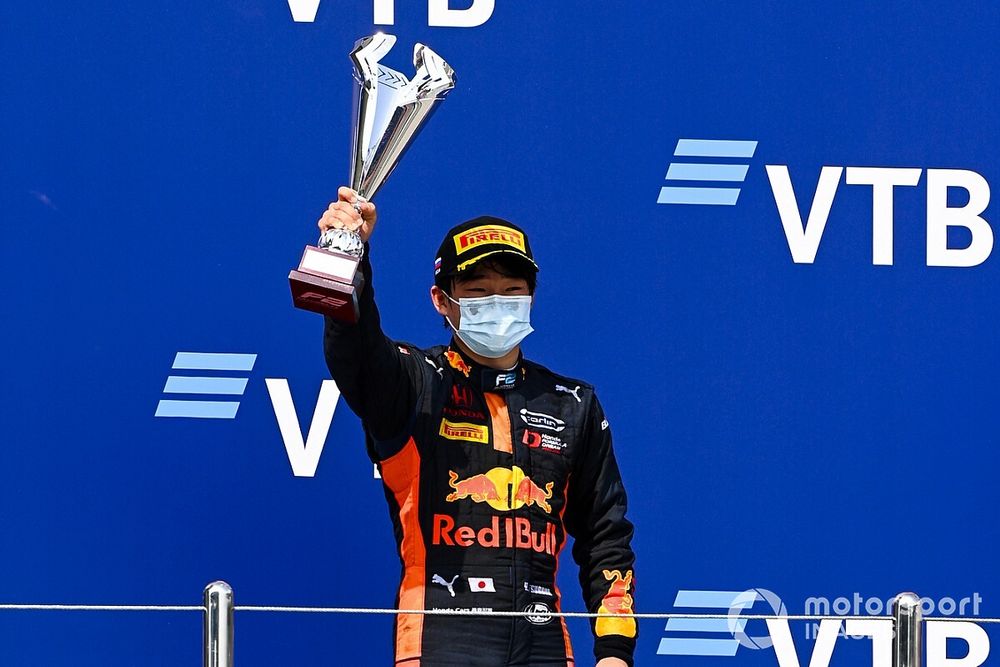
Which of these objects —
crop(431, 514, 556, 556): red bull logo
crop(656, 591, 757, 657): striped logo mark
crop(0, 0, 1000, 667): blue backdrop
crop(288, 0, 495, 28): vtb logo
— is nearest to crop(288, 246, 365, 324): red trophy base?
crop(431, 514, 556, 556): red bull logo

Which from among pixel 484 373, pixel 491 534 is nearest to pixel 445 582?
pixel 491 534

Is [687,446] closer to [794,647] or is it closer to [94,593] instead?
[794,647]

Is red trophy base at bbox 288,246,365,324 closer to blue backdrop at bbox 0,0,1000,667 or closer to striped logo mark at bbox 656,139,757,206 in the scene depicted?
blue backdrop at bbox 0,0,1000,667

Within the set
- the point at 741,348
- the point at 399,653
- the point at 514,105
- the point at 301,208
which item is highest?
the point at 514,105

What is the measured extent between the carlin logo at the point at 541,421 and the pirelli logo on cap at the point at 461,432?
0.22 feet

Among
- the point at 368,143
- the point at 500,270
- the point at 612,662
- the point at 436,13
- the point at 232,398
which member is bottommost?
the point at 612,662

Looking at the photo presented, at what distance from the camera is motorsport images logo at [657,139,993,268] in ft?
9.86

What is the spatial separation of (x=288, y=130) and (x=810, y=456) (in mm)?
1162

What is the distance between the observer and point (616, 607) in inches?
91.1

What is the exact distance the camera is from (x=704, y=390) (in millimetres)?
3012

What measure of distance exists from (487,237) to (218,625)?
0.71 m

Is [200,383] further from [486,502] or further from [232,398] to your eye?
[486,502]

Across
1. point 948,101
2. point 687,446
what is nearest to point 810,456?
point 687,446

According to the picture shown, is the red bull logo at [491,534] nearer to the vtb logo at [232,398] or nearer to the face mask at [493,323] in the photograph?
the face mask at [493,323]
